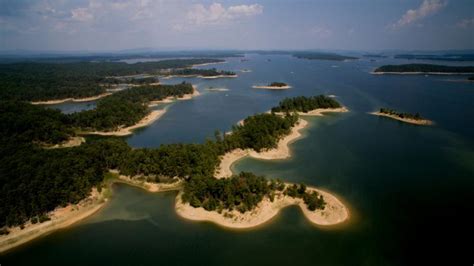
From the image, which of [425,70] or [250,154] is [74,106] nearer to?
[250,154]

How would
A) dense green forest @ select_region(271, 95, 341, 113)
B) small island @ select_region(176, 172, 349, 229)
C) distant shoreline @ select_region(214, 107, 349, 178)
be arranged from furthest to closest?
dense green forest @ select_region(271, 95, 341, 113) → distant shoreline @ select_region(214, 107, 349, 178) → small island @ select_region(176, 172, 349, 229)

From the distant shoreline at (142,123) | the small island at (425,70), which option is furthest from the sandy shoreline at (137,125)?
the small island at (425,70)

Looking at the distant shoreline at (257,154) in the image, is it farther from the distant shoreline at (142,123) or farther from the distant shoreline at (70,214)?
the distant shoreline at (142,123)

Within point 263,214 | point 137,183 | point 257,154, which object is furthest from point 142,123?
point 263,214

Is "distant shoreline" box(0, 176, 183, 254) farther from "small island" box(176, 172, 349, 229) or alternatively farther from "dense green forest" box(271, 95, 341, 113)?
"dense green forest" box(271, 95, 341, 113)

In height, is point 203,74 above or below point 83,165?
above

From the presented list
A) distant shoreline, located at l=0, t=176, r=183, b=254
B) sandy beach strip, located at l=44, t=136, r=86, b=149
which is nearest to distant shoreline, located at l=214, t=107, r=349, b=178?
distant shoreline, located at l=0, t=176, r=183, b=254
